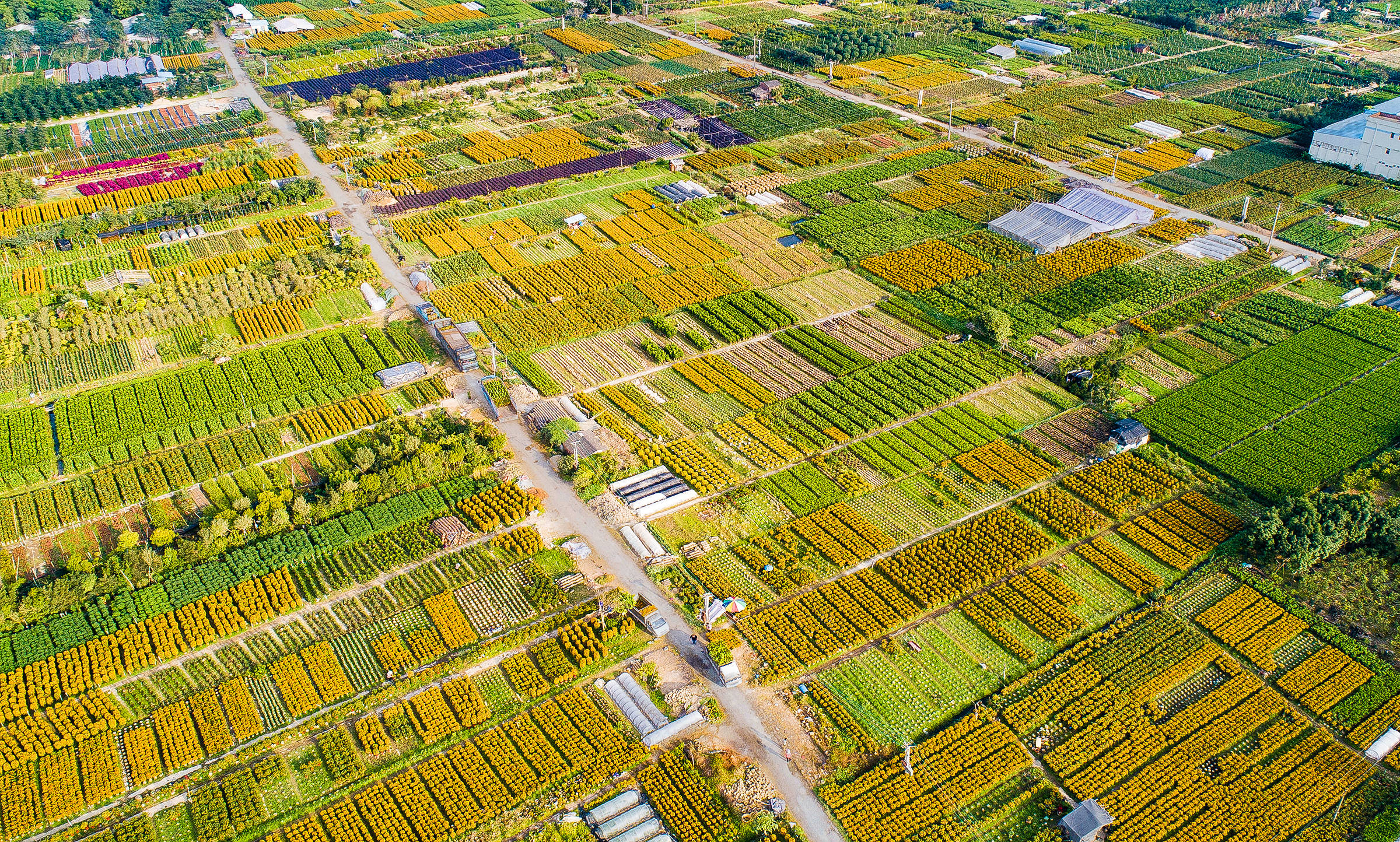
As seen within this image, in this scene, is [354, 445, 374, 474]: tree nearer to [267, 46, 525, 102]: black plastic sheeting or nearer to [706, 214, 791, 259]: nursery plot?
[706, 214, 791, 259]: nursery plot

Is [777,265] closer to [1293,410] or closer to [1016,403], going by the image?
[1016,403]

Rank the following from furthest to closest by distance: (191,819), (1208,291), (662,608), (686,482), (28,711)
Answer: (1208,291) < (686,482) < (662,608) < (28,711) < (191,819)

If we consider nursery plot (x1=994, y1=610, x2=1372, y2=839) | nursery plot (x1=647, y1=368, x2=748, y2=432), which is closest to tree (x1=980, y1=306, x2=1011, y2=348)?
nursery plot (x1=647, y1=368, x2=748, y2=432)

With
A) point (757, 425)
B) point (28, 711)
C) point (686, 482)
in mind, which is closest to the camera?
point (28, 711)

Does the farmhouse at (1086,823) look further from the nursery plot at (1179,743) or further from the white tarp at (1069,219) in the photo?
the white tarp at (1069,219)

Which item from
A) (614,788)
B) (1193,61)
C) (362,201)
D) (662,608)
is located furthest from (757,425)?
(1193,61)

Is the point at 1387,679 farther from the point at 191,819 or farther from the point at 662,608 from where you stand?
the point at 191,819

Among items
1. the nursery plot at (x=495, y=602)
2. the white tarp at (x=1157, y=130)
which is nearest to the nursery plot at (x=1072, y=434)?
the nursery plot at (x=495, y=602)
